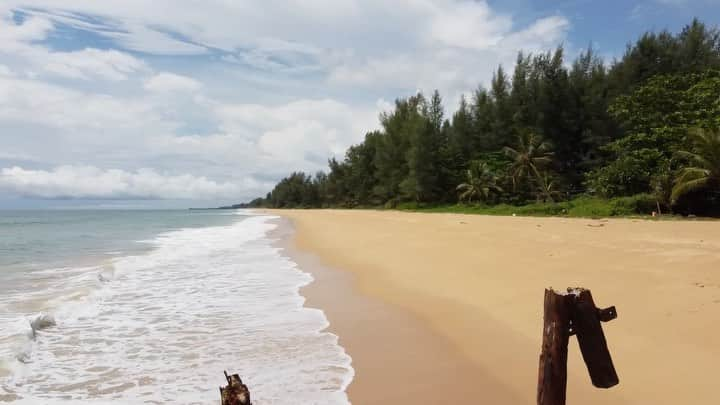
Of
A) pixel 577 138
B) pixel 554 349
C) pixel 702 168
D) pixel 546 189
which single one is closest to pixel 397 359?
pixel 554 349

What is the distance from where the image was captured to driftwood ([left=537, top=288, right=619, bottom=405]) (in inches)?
120

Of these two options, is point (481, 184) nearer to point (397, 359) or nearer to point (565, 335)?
point (397, 359)

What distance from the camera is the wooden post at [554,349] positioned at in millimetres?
3051

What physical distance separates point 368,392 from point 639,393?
100.0 inches

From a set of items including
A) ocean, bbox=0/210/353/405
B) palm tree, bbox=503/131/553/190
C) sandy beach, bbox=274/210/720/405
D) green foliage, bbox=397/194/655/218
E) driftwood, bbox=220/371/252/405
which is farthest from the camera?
palm tree, bbox=503/131/553/190

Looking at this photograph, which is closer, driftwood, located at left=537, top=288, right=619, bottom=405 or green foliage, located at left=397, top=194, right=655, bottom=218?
driftwood, located at left=537, top=288, right=619, bottom=405

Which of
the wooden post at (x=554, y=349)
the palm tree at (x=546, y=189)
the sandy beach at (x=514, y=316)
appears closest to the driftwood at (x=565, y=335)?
the wooden post at (x=554, y=349)

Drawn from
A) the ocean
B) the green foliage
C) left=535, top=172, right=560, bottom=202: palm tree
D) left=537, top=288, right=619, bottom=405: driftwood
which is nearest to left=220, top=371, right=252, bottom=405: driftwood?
left=537, top=288, right=619, bottom=405: driftwood

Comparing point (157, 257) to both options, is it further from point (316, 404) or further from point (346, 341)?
point (316, 404)

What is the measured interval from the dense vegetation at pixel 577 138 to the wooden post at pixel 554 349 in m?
22.3

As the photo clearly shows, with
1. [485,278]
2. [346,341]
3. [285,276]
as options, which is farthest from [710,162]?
[346,341]

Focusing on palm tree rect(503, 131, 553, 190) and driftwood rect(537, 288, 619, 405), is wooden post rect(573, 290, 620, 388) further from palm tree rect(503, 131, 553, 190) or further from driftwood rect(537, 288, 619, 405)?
palm tree rect(503, 131, 553, 190)

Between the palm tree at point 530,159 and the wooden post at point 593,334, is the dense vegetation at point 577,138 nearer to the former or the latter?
the palm tree at point 530,159

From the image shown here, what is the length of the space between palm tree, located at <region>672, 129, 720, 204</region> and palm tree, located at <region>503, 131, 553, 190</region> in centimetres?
1725
